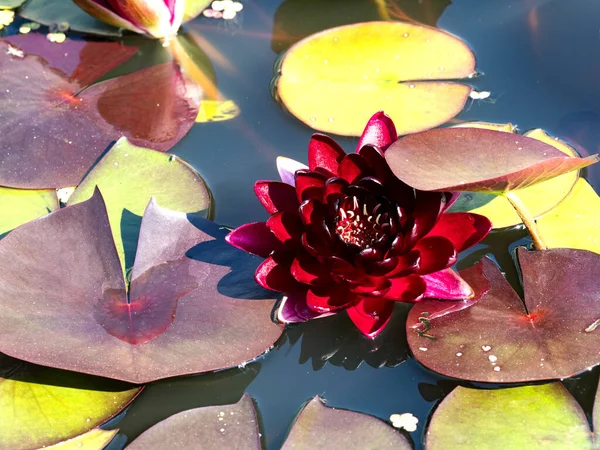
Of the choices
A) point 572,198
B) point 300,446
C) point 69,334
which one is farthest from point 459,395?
point 69,334

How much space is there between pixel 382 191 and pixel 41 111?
A: 4.99 feet

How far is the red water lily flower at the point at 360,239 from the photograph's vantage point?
1735mm

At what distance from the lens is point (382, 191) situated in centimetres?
179

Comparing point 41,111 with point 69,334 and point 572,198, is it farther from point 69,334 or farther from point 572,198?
point 572,198

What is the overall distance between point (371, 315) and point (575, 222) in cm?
80

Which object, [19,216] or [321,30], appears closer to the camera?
[19,216]

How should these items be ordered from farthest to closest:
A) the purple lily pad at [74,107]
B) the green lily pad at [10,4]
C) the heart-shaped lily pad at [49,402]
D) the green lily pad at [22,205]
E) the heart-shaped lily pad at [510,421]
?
the green lily pad at [10,4], the purple lily pad at [74,107], the green lily pad at [22,205], the heart-shaped lily pad at [49,402], the heart-shaped lily pad at [510,421]

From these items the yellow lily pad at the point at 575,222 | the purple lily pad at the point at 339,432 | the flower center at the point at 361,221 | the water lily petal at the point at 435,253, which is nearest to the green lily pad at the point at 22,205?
the flower center at the point at 361,221

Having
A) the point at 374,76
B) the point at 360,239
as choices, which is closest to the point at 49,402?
the point at 360,239

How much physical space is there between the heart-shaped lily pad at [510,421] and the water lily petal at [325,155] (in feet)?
2.31

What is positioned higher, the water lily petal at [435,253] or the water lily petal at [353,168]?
the water lily petal at [353,168]

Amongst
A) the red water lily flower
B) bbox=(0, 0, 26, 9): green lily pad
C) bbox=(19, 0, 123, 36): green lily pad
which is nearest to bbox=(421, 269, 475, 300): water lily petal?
the red water lily flower

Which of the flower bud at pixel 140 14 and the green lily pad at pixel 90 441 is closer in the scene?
the green lily pad at pixel 90 441

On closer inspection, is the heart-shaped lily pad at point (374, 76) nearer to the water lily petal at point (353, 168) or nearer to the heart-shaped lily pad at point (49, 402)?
the water lily petal at point (353, 168)
